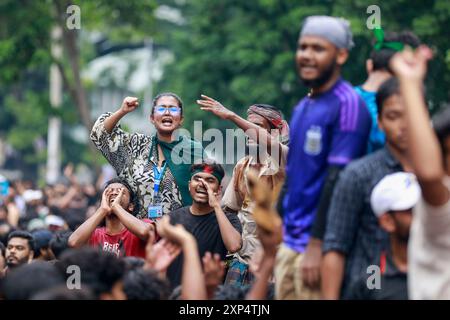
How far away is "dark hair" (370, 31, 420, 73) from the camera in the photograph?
271 inches

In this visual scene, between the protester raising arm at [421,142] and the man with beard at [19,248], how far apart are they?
6.32 m

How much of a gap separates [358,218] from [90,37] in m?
46.7

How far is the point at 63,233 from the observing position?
37.3 feet

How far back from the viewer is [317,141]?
250 inches

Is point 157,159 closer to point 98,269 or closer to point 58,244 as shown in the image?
point 58,244

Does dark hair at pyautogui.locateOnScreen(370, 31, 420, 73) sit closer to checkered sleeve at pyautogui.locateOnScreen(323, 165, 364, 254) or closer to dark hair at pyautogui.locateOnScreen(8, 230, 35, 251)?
checkered sleeve at pyautogui.locateOnScreen(323, 165, 364, 254)

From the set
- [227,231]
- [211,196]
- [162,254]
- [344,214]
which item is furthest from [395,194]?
[211,196]

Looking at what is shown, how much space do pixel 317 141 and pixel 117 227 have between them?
373 centimetres

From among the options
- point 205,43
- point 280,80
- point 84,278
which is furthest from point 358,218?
point 205,43

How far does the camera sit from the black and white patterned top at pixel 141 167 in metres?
9.89

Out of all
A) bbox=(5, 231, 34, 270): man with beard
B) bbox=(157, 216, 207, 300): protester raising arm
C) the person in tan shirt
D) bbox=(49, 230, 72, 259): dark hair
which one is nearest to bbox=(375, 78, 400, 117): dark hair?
bbox=(157, 216, 207, 300): protester raising arm

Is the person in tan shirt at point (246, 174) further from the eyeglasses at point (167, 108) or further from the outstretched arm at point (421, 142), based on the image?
the outstretched arm at point (421, 142)

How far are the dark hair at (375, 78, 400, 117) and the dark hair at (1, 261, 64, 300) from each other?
76.6 inches

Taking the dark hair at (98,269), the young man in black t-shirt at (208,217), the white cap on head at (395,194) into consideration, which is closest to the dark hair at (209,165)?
the young man in black t-shirt at (208,217)
